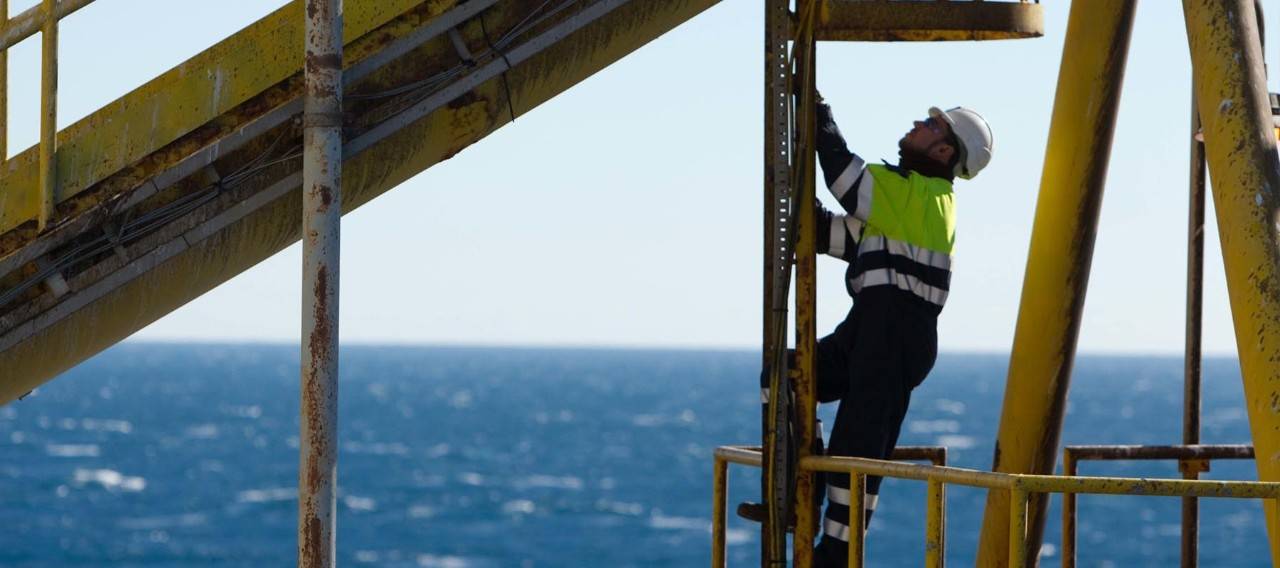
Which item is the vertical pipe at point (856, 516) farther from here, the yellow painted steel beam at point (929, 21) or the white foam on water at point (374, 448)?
the white foam on water at point (374, 448)

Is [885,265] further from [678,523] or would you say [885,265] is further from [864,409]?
[678,523]

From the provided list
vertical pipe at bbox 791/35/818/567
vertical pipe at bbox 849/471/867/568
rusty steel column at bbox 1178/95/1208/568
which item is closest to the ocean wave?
rusty steel column at bbox 1178/95/1208/568

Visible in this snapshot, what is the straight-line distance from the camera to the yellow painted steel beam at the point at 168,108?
830 cm

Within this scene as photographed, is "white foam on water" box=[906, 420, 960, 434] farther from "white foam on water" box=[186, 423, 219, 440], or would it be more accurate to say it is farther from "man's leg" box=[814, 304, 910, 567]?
"man's leg" box=[814, 304, 910, 567]

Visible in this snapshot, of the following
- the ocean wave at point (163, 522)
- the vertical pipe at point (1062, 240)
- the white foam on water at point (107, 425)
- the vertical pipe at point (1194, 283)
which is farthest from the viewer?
the white foam on water at point (107, 425)

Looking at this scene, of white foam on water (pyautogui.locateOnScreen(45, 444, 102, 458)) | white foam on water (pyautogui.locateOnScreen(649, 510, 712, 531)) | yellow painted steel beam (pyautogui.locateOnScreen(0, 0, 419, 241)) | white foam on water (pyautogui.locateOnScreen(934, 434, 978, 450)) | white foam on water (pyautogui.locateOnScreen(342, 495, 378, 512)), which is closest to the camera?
yellow painted steel beam (pyautogui.locateOnScreen(0, 0, 419, 241))

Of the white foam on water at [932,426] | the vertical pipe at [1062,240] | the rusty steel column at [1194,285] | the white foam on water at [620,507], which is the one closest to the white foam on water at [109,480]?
the white foam on water at [620,507]

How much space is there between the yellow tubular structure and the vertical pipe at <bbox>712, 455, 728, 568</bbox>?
2.34 meters

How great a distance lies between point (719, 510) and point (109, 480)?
339ft

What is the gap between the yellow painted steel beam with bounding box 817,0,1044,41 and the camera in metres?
8.77

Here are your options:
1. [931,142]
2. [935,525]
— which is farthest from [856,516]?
[931,142]

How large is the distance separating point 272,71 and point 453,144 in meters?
1.20

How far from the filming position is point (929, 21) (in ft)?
29.8

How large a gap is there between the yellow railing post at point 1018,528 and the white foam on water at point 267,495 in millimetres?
90362
